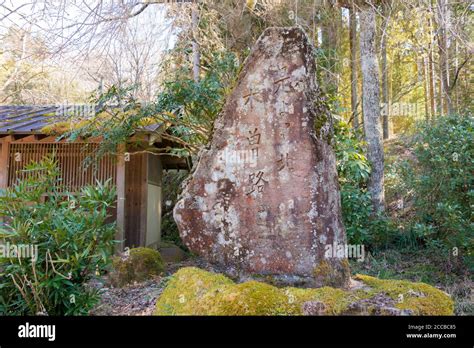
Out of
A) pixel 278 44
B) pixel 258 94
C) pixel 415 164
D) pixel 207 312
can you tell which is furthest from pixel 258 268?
pixel 415 164

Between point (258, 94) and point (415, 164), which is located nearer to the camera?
point (258, 94)

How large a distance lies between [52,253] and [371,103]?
7481 mm

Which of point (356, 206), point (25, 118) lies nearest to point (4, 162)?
point (25, 118)

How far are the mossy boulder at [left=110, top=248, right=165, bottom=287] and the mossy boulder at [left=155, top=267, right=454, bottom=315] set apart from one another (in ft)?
6.74

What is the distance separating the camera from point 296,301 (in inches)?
127

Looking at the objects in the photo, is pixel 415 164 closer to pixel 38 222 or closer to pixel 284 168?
pixel 284 168

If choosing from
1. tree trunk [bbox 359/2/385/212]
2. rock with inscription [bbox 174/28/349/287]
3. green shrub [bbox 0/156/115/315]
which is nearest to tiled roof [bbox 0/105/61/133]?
green shrub [bbox 0/156/115/315]

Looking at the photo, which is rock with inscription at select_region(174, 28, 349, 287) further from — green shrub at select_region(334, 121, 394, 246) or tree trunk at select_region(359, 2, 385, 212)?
tree trunk at select_region(359, 2, 385, 212)

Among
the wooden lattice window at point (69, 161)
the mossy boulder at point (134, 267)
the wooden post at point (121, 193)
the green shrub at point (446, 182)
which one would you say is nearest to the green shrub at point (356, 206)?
the green shrub at point (446, 182)

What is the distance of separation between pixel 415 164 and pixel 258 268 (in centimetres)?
493

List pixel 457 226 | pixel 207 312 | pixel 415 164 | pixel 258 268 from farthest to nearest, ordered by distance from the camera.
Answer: pixel 415 164 < pixel 457 226 < pixel 258 268 < pixel 207 312

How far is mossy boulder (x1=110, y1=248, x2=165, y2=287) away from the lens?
547 cm

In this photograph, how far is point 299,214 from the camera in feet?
13.4

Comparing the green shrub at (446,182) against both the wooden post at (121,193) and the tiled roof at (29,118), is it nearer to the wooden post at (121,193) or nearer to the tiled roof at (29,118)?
the tiled roof at (29,118)
